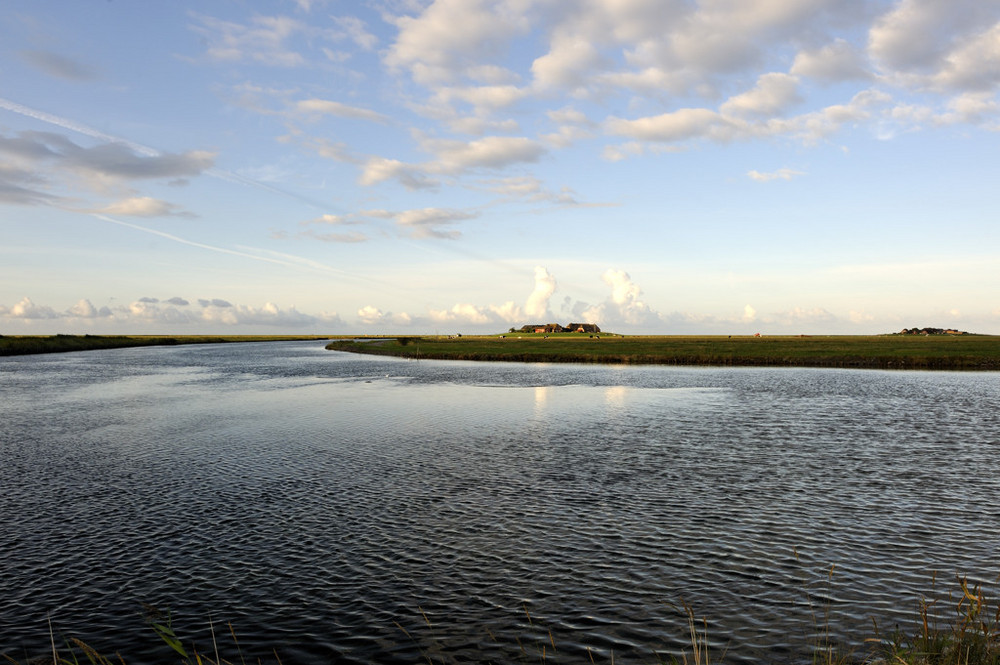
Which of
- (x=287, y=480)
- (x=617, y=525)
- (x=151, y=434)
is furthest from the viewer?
(x=151, y=434)

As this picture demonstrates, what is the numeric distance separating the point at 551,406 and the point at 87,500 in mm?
35579

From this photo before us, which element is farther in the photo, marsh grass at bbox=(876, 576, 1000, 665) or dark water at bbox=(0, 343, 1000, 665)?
dark water at bbox=(0, 343, 1000, 665)

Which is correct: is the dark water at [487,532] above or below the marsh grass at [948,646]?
below

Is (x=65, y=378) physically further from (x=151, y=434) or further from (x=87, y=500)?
(x=87, y=500)

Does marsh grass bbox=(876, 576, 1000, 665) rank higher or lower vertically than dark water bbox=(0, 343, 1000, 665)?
higher

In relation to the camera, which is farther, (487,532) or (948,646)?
(487,532)

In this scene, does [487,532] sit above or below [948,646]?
below

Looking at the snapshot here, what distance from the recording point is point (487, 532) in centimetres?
1898

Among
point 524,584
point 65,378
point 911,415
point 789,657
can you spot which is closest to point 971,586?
point 789,657

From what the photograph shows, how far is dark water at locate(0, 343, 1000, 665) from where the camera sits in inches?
513

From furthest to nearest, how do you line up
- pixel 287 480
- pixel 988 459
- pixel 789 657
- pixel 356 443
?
pixel 356 443 < pixel 988 459 < pixel 287 480 < pixel 789 657

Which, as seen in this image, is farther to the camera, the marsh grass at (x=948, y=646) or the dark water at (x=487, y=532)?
the dark water at (x=487, y=532)

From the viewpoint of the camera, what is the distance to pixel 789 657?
11.7 m

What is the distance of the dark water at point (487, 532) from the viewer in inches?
513
